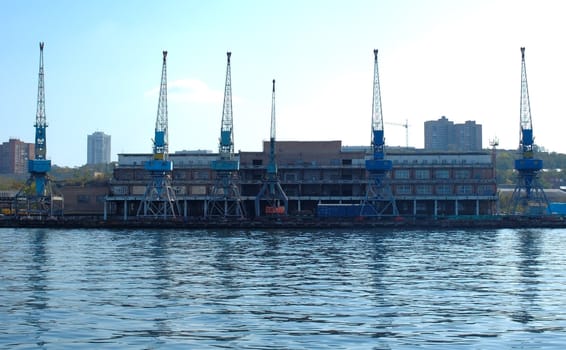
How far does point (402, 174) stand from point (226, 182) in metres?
35.9

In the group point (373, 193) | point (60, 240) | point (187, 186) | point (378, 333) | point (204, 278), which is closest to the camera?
point (378, 333)

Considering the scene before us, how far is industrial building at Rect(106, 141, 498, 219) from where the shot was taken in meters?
175

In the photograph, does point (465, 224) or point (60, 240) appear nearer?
point (60, 240)

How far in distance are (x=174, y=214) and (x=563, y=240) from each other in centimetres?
8185

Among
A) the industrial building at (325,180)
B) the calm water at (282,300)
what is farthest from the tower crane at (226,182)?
the calm water at (282,300)

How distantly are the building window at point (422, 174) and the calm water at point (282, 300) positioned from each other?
303 ft

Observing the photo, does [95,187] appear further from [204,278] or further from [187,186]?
[204,278]

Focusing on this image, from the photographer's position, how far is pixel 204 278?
59.0 m

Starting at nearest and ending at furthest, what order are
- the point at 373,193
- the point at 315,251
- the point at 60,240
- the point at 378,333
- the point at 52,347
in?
the point at 52,347 → the point at 378,333 → the point at 315,251 → the point at 60,240 → the point at 373,193

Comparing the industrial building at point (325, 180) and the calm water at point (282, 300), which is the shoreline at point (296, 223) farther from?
the calm water at point (282, 300)

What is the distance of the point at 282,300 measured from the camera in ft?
155

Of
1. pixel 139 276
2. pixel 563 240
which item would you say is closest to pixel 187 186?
pixel 563 240

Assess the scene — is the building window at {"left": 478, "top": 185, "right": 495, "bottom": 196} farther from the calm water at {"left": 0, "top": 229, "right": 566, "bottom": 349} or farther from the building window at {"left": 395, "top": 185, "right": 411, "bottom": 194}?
the calm water at {"left": 0, "top": 229, "right": 566, "bottom": 349}

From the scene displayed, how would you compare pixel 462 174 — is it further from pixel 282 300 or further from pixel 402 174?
pixel 282 300
